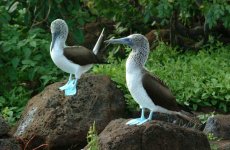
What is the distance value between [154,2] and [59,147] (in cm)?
361

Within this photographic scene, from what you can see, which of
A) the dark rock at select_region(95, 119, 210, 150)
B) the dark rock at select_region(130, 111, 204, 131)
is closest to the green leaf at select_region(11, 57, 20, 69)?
the dark rock at select_region(130, 111, 204, 131)

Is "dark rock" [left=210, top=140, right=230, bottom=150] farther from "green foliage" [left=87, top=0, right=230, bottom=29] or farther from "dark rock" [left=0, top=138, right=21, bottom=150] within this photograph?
"green foliage" [left=87, top=0, right=230, bottom=29]

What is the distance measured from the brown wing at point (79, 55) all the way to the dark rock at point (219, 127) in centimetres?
138

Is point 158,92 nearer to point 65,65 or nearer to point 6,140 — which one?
point 65,65

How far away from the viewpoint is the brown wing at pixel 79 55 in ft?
25.9

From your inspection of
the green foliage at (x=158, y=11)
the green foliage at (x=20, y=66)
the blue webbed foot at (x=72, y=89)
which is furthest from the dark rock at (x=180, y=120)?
the green foliage at (x=158, y=11)

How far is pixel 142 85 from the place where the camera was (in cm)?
673

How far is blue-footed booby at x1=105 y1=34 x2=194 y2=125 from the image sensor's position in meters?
6.73

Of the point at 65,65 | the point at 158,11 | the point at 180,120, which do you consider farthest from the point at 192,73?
the point at 65,65

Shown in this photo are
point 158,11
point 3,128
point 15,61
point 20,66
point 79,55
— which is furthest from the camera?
point 158,11

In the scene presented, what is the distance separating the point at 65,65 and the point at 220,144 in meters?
1.79

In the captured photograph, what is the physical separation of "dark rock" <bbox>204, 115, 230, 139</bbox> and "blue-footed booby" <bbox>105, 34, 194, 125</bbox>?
1248 millimetres

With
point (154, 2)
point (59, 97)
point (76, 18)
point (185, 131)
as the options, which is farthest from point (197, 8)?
point (185, 131)

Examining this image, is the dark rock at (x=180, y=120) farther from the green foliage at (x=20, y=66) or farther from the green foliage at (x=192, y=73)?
the green foliage at (x=20, y=66)
